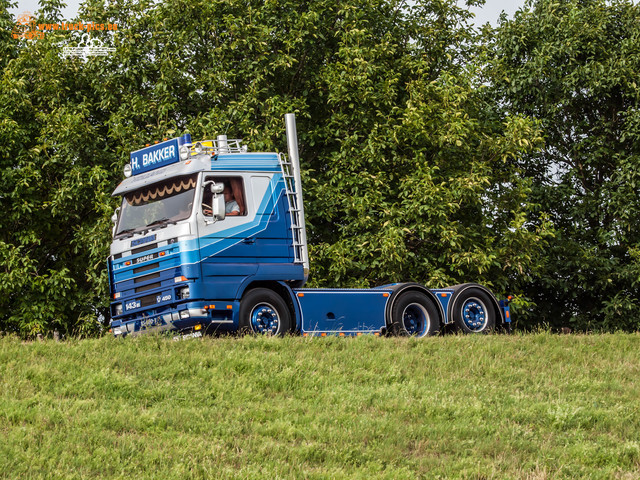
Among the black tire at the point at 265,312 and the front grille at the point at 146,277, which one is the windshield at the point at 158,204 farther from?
the black tire at the point at 265,312

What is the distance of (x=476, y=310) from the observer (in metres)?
17.4

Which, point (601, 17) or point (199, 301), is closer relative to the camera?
point (199, 301)

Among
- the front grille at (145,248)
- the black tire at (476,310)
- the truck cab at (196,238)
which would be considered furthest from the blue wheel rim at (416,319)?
the front grille at (145,248)

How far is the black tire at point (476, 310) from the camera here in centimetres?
1697

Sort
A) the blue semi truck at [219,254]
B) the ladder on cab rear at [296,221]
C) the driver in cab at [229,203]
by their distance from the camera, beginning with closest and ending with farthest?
1. the blue semi truck at [219,254]
2. the driver in cab at [229,203]
3. the ladder on cab rear at [296,221]

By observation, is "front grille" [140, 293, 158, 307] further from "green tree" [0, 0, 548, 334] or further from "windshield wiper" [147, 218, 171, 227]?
"green tree" [0, 0, 548, 334]

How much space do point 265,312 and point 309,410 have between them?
5.06 metres

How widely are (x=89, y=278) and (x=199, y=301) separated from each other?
824 centimetres

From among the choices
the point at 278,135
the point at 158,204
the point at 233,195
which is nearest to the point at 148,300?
the point at 158,204

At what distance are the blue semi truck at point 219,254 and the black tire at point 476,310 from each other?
1683 mm

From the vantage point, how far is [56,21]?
2483 centimetres

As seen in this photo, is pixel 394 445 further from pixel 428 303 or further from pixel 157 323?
pixel 428 303

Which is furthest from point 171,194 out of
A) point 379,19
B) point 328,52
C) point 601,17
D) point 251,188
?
point 601,17

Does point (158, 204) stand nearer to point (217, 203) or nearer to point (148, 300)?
point (217, 203)
